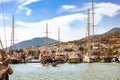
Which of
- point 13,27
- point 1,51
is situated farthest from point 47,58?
point 1,51

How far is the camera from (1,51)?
35.7 meters

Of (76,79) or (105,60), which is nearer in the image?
(76,79)

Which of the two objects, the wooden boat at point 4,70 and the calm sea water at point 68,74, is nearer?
the wooden boat at point 4,70

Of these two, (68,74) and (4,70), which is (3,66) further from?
(68,74)

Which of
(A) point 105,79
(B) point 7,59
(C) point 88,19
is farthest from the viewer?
(C) point 88,19

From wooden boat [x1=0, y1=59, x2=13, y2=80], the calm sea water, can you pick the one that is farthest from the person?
the calm sea water

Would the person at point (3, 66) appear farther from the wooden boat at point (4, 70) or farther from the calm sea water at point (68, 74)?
the calm sea water at point (68, 74)

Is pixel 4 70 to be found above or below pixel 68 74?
above

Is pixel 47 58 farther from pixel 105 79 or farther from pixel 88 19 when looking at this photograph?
pixel 105 79

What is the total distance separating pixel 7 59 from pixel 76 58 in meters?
112

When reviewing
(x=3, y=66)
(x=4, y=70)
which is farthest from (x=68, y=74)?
(x=4, y=70)

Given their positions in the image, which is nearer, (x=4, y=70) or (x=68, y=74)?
(x=4, y=70)

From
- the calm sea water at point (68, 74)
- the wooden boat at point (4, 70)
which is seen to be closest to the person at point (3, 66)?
the wooden boat at point (4, 70)

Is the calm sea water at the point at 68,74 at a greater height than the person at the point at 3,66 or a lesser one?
lesser
